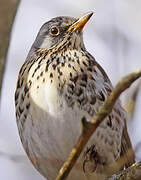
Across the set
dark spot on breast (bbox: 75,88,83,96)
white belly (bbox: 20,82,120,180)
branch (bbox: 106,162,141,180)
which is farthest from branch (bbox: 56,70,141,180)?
dark spot on breast (bbox: 75,88,83,96)

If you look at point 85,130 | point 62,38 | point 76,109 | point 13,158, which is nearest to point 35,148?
point 76,109

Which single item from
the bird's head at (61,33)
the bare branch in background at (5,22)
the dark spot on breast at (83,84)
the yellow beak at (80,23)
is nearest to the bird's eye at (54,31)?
the bird's head at (61,33)

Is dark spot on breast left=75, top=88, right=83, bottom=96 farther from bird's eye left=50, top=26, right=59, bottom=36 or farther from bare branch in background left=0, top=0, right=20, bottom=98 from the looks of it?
bird's eye left=50, top=26, right=59, bottom=36

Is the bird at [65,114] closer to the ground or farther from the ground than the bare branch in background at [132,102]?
closer to the ground

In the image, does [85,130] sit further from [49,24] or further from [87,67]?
[49,24]

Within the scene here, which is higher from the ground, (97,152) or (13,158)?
(13,158)

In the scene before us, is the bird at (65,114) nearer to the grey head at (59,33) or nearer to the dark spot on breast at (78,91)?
the dark spot on breast at (78,91)
